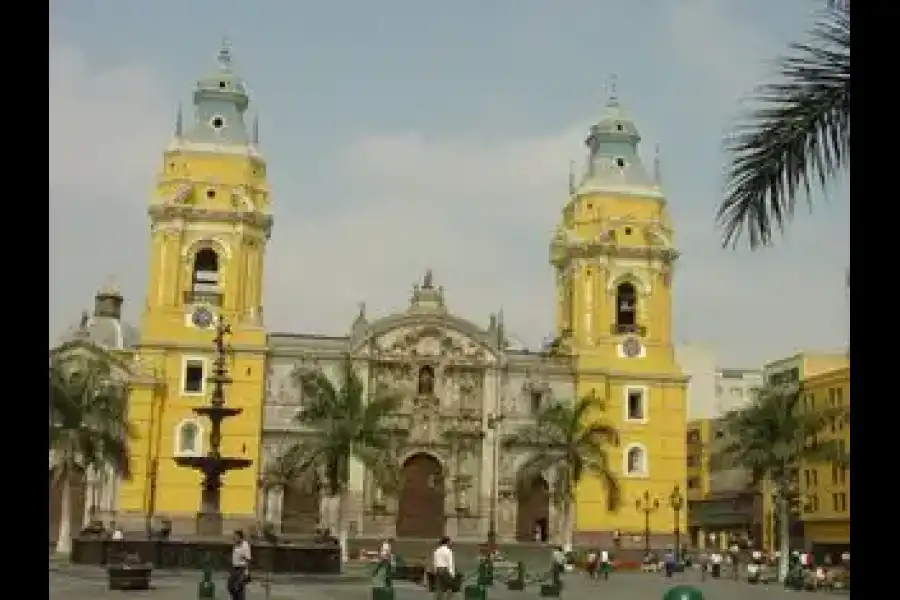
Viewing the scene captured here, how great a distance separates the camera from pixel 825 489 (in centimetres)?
6156

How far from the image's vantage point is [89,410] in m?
42.5

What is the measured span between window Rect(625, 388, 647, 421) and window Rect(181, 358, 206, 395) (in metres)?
19.3

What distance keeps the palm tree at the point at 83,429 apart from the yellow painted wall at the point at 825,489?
31.3 metres

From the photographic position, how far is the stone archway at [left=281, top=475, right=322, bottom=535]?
179 feet

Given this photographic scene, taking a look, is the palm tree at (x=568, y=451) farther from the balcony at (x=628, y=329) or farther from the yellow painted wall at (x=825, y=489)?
the yellow painted wall at (x=825, y=489)

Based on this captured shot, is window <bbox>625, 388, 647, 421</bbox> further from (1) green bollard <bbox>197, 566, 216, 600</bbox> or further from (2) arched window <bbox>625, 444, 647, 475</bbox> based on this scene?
(1) green bollard <bbox>197, 566, 216, 600</bbox>

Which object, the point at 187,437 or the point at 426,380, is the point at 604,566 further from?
the point at 187,437

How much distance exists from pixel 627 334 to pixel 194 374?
19.8m

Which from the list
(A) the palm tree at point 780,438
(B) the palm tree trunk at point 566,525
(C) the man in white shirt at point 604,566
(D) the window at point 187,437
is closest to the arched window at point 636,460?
(B) the palm tree trunk at point 566,525

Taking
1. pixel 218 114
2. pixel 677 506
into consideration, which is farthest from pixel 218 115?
pixel 677 506

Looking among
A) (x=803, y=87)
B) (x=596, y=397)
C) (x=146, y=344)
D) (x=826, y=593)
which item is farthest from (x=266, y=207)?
(x=803, y=87)

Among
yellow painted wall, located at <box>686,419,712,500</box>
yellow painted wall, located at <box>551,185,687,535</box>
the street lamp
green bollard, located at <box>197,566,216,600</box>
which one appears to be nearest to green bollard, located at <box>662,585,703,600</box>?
green bollard, located at <box>197,566,216,600</box>

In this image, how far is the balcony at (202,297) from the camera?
5650 centimetres

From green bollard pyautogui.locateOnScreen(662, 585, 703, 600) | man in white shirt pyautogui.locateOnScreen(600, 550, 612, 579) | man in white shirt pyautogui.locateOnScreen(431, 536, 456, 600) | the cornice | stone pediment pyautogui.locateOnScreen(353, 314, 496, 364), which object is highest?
the cornice
